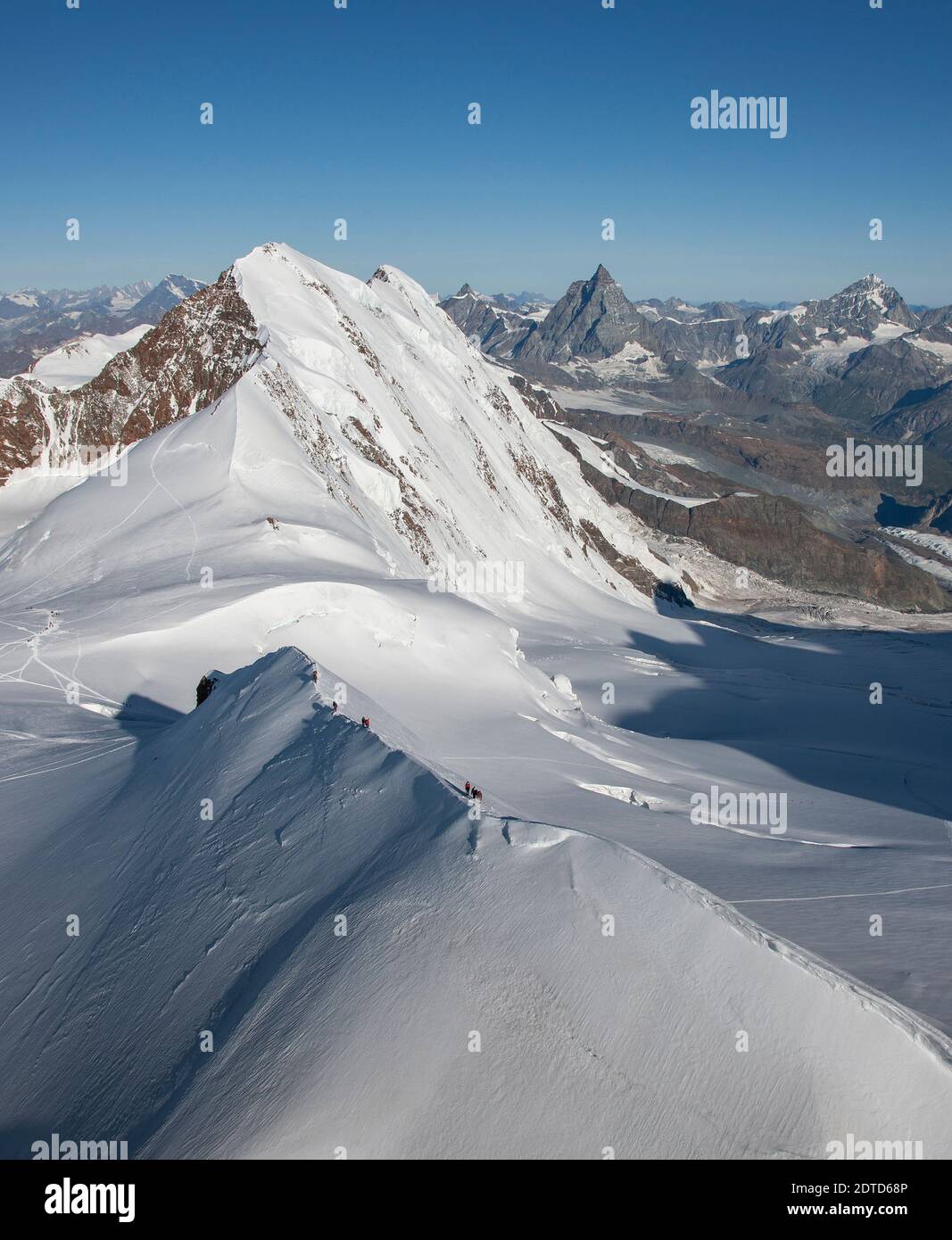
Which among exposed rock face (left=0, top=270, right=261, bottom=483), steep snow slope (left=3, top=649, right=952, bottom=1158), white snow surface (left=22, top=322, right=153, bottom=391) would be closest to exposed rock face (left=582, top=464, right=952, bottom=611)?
white snow surface (left=22, top=322, right=153, bottom=391)

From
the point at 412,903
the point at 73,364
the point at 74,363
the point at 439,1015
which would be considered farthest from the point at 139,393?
the point at 439,1015

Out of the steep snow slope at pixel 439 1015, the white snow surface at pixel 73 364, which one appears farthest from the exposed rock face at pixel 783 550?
the steep snow slope at pixel 439 1015

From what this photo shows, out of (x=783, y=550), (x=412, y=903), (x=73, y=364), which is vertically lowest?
(x=783, y=550)

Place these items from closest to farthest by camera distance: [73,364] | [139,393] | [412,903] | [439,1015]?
[439,1015]
[412,903]
[139,393]
[73,364]

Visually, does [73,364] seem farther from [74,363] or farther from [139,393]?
[139,393]

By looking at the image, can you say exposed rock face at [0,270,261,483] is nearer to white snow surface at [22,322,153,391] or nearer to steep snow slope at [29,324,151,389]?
white snow surface at [22,322,153,391]
